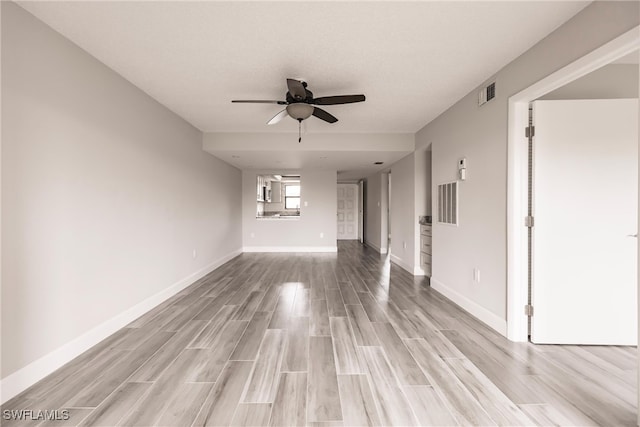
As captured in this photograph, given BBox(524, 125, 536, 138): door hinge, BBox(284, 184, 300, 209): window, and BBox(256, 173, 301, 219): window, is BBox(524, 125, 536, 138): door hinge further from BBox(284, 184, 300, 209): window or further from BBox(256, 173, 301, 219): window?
BBox(284, 184, 300, 209): window

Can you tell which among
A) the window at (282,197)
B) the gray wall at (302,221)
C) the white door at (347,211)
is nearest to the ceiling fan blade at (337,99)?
the gray wall at (302,221)

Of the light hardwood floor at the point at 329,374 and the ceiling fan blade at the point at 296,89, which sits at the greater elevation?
the ceiling fan blade at the point at 296,89

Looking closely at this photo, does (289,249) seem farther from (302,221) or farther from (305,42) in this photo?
(305,42)

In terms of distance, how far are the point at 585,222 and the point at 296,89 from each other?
8.65 feet

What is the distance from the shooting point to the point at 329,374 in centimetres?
185

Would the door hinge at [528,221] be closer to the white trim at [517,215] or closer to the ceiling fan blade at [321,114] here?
the white trim at [517,215]

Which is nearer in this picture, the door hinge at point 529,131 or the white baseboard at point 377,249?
the door hinge at point 529,131

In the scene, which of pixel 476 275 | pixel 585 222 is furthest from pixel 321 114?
pixel 585 222

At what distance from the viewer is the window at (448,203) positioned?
3.35 m

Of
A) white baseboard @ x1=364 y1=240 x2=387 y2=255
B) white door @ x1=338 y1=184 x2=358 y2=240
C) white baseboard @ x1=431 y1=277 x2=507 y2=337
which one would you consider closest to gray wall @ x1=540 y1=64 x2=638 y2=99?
white baseboard @ x1=431 y1=277 x2=507 y2=337

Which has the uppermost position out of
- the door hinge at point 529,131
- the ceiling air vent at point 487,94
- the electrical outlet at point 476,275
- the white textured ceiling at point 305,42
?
the white textured ceiling at point 305,42

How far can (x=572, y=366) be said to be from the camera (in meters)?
1.97

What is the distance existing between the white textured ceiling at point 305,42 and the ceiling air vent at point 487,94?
0.36 ft

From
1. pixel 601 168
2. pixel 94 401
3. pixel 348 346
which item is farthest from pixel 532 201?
pixel 94 401
